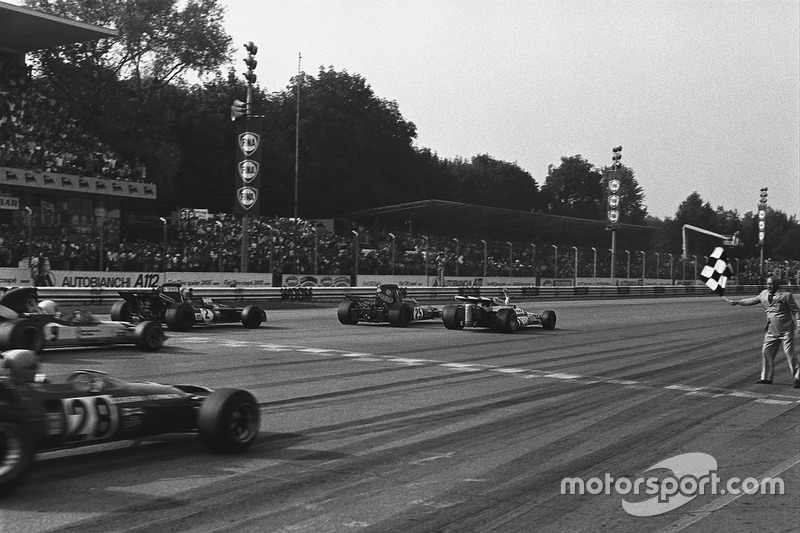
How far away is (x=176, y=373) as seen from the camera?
38.2 ft

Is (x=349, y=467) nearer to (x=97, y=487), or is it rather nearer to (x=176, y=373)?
(x=97, y=487)

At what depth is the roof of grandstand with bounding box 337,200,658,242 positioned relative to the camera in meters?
47.7

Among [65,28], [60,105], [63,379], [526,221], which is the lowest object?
[63,379]

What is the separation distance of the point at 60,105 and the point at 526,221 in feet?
90.2

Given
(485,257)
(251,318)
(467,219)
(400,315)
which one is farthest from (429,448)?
(467,219)

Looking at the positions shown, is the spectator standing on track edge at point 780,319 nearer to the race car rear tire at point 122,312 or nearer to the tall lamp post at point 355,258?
the race car rear tire at point 122,312

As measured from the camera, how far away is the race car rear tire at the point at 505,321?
20.3 m

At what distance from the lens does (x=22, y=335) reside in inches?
503

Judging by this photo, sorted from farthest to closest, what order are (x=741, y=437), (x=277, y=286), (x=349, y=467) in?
(x=277, y=286) < (x=741, y=437) < (x=349, y=467)

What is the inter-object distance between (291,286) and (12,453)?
2815 centimetres

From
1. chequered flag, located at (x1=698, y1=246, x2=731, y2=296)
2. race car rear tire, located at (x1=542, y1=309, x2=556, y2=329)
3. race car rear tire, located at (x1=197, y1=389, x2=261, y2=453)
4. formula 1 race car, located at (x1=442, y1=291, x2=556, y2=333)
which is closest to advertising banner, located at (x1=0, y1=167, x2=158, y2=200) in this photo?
formula 1 race car, located at (x1=442, y1=291, x2=556, y2=333)

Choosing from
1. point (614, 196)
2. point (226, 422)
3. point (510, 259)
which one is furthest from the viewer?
point (614, 196)

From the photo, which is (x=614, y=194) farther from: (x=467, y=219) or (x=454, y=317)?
(x=454, y=317)

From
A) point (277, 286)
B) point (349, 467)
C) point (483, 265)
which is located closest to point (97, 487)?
point (349, 467)
